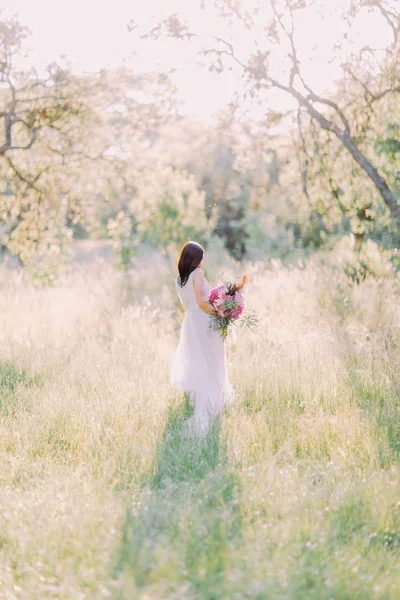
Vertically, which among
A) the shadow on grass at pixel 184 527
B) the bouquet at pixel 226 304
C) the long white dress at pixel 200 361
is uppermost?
the bouquet at pixel 226 304

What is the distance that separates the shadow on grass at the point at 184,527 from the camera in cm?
277

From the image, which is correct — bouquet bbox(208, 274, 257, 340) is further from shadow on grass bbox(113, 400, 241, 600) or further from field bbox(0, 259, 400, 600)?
shadow on grass bbox(113, 400, 241, 600)

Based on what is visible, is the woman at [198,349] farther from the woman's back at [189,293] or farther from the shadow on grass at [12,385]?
the shadow on grass at [12,385]

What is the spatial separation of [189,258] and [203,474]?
210cm

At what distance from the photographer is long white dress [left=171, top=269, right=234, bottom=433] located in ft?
17.6

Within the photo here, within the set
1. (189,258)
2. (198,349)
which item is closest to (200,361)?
(198,349)

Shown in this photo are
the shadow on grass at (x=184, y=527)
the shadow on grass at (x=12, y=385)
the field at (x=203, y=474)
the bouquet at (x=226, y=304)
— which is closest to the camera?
the shadow on grass at (x=184, y=527)

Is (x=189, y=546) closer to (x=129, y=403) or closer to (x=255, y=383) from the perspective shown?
(x=129, y=403)

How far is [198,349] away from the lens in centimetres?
548

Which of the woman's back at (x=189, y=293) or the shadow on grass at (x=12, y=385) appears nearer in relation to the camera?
the woman's back at (x=189, y=293)

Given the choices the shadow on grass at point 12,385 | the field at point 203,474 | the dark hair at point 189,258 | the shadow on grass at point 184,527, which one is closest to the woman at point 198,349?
the dark hair at point 189,258

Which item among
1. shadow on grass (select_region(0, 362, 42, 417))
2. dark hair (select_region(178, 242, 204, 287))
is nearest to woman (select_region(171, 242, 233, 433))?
dark hair (select_region(178, 242, 204, 287))

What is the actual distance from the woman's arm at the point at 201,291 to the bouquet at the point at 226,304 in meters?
0.05

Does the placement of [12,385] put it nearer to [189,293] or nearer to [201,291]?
[189,293]
